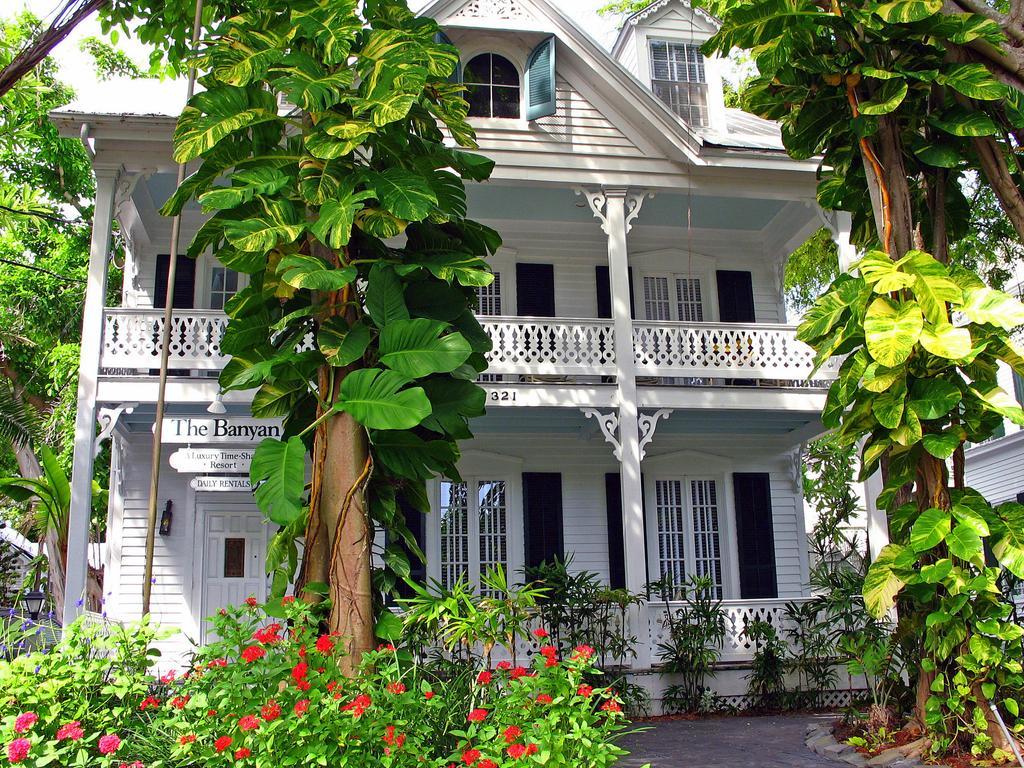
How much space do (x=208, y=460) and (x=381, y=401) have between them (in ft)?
21.2

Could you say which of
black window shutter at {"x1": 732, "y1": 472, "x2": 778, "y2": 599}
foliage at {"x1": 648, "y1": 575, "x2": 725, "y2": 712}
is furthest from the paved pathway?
black window shutter at {"x1": 732, "y1": 472, "x2": 778, "y2": 599}

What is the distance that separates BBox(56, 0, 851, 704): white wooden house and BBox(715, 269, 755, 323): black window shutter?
4cm

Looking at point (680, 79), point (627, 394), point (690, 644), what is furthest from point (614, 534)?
point (680, 79)

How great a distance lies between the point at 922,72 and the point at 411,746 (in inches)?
221

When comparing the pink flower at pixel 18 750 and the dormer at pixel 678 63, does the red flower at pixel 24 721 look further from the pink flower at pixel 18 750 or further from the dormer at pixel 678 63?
the dormer at pixel 678 63

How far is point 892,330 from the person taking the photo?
6.09 metres

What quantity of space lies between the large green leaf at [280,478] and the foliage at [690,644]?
6739 mm

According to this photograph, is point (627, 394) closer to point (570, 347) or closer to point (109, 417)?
point (570, 347)

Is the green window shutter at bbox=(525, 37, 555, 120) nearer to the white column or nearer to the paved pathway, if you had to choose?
the white column

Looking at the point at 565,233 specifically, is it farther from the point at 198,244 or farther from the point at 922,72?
the point at 198,244

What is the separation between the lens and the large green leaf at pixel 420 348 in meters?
5.21

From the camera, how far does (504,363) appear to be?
11672 mm

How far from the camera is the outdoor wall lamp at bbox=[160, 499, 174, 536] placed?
12453 mm

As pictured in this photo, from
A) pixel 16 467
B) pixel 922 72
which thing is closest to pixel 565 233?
pixel 922 72
